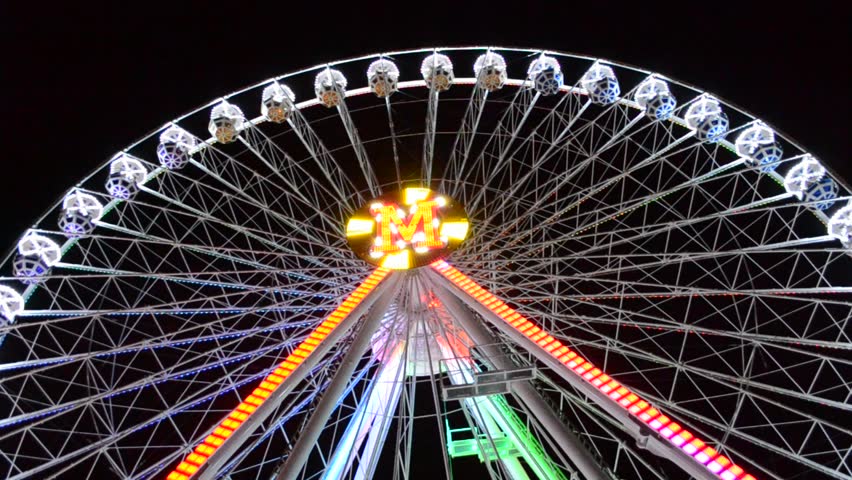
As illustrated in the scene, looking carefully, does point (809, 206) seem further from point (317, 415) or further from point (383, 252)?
point (317, 415)

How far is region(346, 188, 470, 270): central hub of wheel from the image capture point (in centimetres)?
1558

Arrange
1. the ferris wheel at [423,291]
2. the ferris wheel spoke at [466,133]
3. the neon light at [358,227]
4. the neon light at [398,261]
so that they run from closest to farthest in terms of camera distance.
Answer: the ferris wheel at [423,291] < the neon light at [398,261] < the neon light at [358,227] < the ferris wheel spoke at [466,133]

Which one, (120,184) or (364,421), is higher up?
(120,184)

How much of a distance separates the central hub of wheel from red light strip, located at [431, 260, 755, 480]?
100 cm

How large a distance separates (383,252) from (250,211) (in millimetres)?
15122

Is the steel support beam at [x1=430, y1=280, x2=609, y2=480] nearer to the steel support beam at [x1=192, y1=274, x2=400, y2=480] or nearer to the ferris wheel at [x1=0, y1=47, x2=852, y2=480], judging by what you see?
the ferris wheel at [x1=0, y1=47, x2=852, y2=480]

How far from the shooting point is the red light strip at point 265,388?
420 inches

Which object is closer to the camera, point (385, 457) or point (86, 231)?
point (86, 231)

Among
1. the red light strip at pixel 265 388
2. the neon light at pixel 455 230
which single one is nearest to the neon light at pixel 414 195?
the neon light at pixel 455 230

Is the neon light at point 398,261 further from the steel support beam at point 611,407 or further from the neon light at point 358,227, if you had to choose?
the steel support beam at point 611,407

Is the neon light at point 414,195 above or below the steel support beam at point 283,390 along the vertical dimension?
above

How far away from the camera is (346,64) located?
64.8ft

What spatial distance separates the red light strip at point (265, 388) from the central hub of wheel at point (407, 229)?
0.54 metres

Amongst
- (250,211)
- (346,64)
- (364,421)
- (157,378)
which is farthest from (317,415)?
(250,211)
